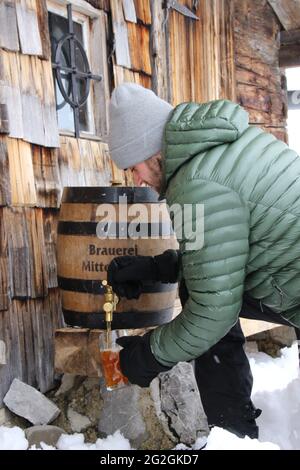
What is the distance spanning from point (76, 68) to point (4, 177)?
1.18m

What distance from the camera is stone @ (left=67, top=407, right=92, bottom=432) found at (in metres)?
3.30

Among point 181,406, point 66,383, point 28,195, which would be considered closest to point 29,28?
point 28,195

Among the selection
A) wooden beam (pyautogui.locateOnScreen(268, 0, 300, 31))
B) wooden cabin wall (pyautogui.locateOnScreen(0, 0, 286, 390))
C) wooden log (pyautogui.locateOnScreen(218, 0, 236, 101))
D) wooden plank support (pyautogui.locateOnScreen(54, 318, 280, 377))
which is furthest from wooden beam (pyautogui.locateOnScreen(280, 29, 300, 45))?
wooden plank support (pyautogui.locateOnScreen(54, 318, 280, 377))

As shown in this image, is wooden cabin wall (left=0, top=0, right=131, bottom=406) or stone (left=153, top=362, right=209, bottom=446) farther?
wooden cabin wall (left=0, top=0, right=131, bottom=406)

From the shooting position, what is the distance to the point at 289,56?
680 centimetres

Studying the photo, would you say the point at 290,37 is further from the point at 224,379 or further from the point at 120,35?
the point at 224,379

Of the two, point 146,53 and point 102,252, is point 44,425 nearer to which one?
point 102,252

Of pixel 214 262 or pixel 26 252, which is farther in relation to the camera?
pixel 26 252

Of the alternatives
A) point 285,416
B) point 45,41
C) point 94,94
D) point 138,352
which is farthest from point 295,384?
point 45,41

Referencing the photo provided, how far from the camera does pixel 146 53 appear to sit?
15.7 feet

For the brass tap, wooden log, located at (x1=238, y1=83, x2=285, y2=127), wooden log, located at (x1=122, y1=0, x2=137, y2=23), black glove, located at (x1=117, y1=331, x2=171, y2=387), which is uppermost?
wooden log, located at (x1=122, y1=0, x2=137, y2=23)

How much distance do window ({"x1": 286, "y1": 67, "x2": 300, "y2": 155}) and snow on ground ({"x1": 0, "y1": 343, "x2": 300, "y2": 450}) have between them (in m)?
1.40

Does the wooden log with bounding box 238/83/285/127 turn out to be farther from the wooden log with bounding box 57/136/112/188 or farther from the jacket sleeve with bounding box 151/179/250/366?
the jacket sleeve with bounding box 151/179/250/366

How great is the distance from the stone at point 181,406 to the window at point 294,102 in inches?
Result: 51.2
